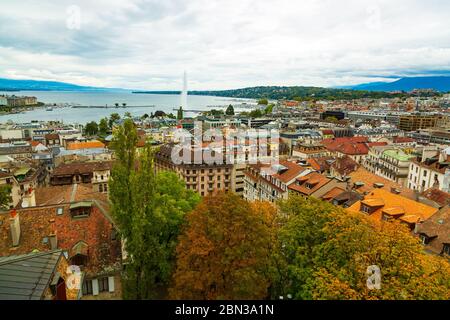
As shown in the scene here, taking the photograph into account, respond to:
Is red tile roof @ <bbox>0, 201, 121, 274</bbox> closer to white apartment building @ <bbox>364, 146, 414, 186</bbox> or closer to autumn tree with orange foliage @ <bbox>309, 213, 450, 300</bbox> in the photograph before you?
autumn tree with orange foliage @ <bbox>309, 213, 450, 300</bbox>

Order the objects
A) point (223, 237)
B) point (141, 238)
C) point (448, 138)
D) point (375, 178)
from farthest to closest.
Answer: point (448, 138) < point (375, 178) < point (141, 238) < point (223, 237)

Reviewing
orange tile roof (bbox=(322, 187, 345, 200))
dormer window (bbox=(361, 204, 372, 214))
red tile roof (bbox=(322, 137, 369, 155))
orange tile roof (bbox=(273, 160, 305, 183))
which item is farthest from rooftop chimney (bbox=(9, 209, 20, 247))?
red tile roof (bbox=(322, 137, 369, 155))

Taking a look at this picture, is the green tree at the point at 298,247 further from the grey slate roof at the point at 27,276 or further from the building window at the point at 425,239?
the grey slate roof at the point at 27,276

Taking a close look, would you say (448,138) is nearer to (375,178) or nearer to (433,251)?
(375,178)

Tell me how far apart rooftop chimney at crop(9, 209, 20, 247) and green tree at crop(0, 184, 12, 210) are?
19.3 m

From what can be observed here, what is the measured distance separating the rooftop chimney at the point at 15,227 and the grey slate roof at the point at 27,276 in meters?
9.14

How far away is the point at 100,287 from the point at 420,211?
2384cm

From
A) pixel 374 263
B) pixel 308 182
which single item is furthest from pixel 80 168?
pixel 374 263

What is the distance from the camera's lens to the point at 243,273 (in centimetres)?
1448

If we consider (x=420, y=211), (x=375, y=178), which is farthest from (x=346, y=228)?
(x=375, y=178)

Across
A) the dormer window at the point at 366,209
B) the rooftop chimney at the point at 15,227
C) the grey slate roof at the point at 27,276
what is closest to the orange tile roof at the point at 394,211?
the dormer window at the point at 366,209

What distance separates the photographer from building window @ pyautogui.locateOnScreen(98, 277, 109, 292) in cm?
2091
